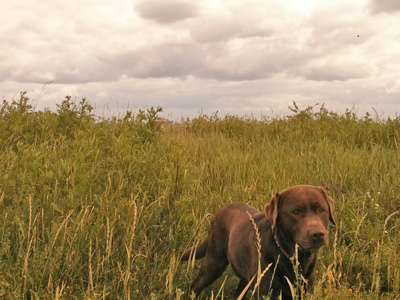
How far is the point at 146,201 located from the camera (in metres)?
4.74

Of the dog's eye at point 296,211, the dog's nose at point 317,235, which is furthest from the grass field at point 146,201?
the dog's eye at point 296,211

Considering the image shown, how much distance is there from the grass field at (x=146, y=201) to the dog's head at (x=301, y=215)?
9.3 inches

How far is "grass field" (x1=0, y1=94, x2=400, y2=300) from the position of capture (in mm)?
3348

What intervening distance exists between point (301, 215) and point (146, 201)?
7.32 ft

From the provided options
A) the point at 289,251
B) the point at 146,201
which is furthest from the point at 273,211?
the point at 146,201

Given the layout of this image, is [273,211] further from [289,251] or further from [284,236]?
[289,251]

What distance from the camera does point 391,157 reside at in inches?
274

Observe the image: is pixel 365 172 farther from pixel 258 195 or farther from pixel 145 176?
pixel 145 176

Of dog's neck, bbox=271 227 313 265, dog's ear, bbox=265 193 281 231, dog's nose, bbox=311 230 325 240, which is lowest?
dog's neck, bbox=271 227 313 265

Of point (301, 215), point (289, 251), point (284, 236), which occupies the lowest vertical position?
point (289, 251)

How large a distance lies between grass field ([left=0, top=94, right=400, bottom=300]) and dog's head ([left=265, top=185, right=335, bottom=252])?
236mm

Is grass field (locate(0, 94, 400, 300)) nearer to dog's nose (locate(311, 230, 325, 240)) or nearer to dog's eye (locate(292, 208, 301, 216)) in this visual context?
dog's nose (locate(311, 230, 325, 240))

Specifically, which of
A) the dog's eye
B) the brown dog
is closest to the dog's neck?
the brown dog

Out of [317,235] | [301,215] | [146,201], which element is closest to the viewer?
[317,235]
